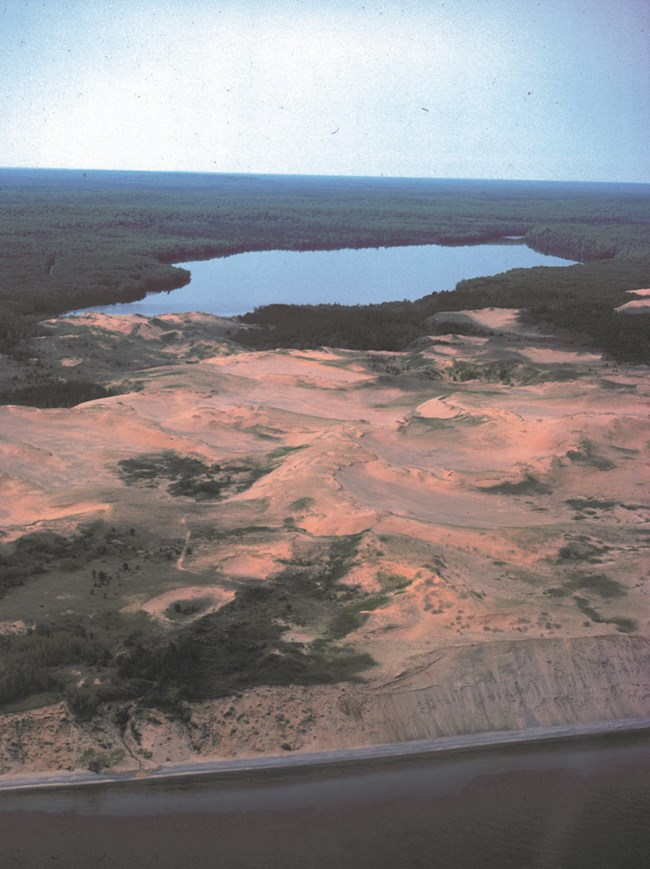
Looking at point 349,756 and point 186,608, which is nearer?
point 349,756

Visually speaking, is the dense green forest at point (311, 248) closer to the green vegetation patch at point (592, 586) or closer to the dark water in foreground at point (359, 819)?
the green vegetation patch at point (592, 586)

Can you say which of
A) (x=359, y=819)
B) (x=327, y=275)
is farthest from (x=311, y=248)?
(x=359, y=819)

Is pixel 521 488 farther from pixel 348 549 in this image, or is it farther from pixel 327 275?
pixel 327 275

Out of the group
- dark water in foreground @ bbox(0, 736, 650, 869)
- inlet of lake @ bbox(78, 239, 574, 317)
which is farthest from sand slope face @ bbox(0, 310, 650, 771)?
inlet of lake @ bbox(78, 239, 574, 317)

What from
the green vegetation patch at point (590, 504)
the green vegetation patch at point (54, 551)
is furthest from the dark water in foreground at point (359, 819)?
the green vegetation patch at point (590, 504)

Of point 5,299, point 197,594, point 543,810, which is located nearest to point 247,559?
point 197,594

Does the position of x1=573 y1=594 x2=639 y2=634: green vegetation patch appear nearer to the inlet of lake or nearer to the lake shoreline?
the lake shoreline

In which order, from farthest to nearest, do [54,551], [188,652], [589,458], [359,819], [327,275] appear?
[327,275], [589,458], [54,551], [188,652], [359,819]

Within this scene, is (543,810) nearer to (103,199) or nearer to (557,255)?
(557,255)
